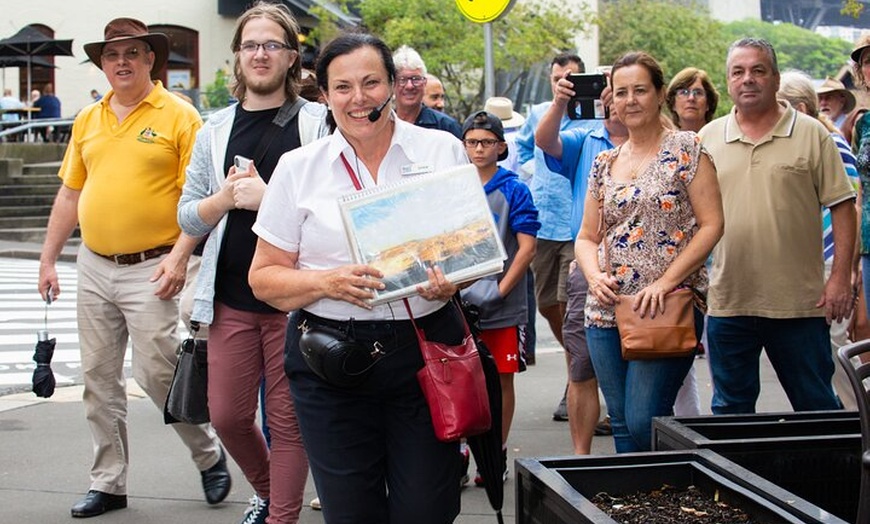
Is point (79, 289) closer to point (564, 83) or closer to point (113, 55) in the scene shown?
point (113, 55)

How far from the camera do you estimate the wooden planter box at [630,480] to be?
344 cm

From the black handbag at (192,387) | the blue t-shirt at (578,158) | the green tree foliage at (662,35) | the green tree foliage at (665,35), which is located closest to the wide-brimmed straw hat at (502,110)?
the blue t-shirt at (578,158)

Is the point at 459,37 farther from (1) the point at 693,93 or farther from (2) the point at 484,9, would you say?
(1) the point at 693,93

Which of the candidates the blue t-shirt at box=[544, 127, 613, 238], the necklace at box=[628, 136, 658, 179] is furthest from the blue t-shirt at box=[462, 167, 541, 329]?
the necklace at box=[628, 136, 658, 179]

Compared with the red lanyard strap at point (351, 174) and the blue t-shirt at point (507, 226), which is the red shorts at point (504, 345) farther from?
the red lanyard strap at point (351, 174)

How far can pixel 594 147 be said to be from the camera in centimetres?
667

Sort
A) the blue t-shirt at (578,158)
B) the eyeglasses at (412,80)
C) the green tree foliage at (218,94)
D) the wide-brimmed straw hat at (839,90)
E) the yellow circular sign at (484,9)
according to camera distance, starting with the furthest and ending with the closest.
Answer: the green tree foliage at (218,94) → the wide-brimmed straw hat at (839,90) → the yellow circular sign at (484,9) → the eyeglasses at (412,80) → the blue t-shirt at (578,158)

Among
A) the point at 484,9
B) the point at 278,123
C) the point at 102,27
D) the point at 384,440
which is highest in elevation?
the point at 102,27

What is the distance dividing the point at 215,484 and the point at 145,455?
4.15ft

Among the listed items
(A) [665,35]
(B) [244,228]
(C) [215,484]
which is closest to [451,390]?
(B) [244,228]

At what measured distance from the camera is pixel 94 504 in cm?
602

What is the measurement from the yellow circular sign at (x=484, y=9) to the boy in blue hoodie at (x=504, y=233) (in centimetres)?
245

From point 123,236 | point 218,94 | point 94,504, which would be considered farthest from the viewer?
point 218,94

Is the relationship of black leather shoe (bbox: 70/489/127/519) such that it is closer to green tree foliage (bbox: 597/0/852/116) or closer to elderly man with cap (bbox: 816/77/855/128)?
elderly man with cap (bbox: 816/77/855/128)
